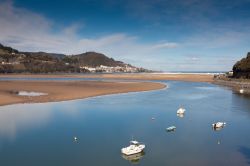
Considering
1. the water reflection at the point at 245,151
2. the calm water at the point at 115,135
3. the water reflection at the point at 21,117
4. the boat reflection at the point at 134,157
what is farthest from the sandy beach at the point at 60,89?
the water reflection at the point at 245,151

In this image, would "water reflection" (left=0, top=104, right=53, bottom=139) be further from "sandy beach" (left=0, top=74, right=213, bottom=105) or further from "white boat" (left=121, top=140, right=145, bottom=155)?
"white boat" (left=121, top=140, right=145, bottom=155)

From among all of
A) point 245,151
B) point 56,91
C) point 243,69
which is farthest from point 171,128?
point 243,69

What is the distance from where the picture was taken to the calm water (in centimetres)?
2278

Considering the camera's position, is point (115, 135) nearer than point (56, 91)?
Yes

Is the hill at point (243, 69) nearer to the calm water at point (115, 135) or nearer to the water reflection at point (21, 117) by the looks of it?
the calm water at point (115, 135)

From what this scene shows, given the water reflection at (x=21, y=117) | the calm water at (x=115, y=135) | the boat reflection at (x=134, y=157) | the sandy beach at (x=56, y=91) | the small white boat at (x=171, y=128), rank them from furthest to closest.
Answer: the sandy beach at (x=56, y=91), the small white boat at (x=171, y=128), the water reflection at (x=21, y=117), the calm water at (x=115, y=135), the boat reflection at (x=134, y=157)

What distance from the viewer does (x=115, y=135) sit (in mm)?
29828

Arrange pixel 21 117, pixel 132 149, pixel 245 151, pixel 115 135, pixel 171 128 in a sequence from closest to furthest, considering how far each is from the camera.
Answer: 1. pixel 132 149
2. pixel 245 151
3. pixel 115 135
4. pixel 171 128
5. pixel 21 117

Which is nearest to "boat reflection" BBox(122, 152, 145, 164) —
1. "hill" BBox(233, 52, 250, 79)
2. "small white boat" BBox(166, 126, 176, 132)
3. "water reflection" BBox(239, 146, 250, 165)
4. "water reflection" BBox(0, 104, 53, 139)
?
"water reflection" BBox(239, 146, 250, 165)

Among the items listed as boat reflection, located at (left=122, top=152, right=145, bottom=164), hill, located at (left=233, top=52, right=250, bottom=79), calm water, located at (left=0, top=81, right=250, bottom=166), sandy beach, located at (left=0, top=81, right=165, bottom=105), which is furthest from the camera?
hill, located at (left=233, top=52, right=250, bottom=79)

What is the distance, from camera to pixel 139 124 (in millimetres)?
35344

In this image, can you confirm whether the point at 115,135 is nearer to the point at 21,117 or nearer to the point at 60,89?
the point at 21,117

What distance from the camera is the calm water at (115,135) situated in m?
22.8

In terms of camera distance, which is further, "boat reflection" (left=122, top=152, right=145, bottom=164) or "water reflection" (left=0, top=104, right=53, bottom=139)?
"water reflection" (left=0, top=104, right=53, bottom=139)
